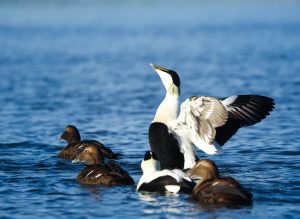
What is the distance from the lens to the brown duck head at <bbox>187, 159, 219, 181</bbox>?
11.8 m

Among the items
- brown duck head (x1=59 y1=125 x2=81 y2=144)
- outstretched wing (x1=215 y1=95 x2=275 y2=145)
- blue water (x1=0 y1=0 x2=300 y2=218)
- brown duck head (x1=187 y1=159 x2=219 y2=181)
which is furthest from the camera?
brown duck head (x1=59 y1=125 x2=81 y2=144)

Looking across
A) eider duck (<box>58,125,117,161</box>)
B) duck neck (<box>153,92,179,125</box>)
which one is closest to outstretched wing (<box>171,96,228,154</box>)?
duck neck (<box>153,92,179,125</box>)

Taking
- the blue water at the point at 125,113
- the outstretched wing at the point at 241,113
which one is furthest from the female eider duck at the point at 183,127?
the blue water at the point at 125,113

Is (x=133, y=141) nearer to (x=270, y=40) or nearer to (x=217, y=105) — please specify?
(x=217, y=105)

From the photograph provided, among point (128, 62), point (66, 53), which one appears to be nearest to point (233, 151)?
point (128, 62)

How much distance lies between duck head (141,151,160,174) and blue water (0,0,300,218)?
426 mm

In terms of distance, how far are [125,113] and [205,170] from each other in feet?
31.3

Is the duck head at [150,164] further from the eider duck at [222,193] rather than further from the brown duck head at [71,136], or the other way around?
the brown duck head at [71,136]

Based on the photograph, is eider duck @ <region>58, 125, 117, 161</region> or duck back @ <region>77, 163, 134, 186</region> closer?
duck back @ <region>77, 163, 134, 186</region>

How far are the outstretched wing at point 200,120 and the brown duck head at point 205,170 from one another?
0.94m

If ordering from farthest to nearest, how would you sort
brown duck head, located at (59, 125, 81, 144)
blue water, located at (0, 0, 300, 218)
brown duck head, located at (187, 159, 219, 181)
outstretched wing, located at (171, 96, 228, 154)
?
brown duck head, located at (59, 125, 81, 144) < outstretched wing, located at (171, 96, 228, 154) < brown duck head, located at (187, 159, 219, 181) < blue water, located at (0, 0, 300, 218)

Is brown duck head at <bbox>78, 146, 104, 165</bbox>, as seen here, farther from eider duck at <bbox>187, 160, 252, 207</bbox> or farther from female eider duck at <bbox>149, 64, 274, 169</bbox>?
eider duck at <bbox>187, 160, 252, 207</bbox>

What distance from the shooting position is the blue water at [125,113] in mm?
11508

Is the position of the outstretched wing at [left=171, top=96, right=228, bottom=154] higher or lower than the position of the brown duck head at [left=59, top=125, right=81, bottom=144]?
higher
